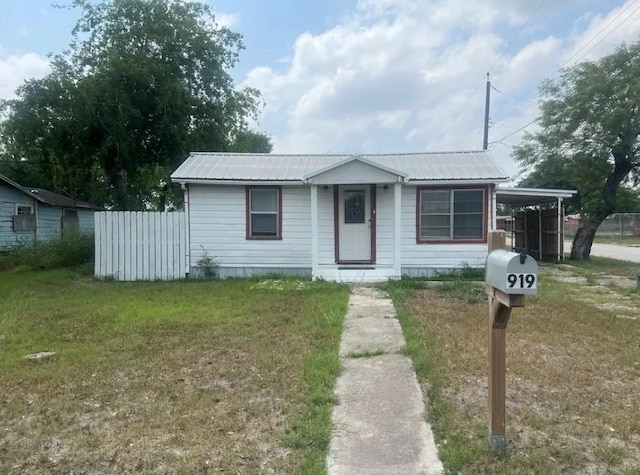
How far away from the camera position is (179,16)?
69.1 feet

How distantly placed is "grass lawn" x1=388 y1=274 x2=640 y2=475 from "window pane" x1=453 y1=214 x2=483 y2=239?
3.69m

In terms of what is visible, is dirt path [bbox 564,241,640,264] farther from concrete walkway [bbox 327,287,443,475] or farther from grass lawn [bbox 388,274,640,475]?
concrete walkway [bbox 327,287,443,475]

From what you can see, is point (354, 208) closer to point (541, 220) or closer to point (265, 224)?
point (265, 224)

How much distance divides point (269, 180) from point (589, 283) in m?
7.35

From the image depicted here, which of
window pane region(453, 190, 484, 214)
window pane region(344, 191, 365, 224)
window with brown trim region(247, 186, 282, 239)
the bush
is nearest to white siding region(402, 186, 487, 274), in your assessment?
window pane region(453, 190, 484, 214)

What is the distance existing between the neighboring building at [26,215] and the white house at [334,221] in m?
8.68

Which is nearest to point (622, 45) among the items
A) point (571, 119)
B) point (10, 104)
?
point (571, 119)

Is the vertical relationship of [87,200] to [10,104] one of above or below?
below

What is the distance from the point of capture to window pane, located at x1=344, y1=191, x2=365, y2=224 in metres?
11.6

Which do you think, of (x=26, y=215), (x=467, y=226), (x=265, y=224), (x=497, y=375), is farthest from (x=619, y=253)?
(x=26, y=215)

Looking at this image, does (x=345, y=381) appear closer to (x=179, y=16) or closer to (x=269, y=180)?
(x=269, y=180)

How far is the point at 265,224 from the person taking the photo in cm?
1166

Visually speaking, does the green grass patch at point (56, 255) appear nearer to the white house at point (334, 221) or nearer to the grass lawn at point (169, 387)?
the white house at point (334, 221)

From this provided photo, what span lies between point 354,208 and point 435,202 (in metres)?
1.87
